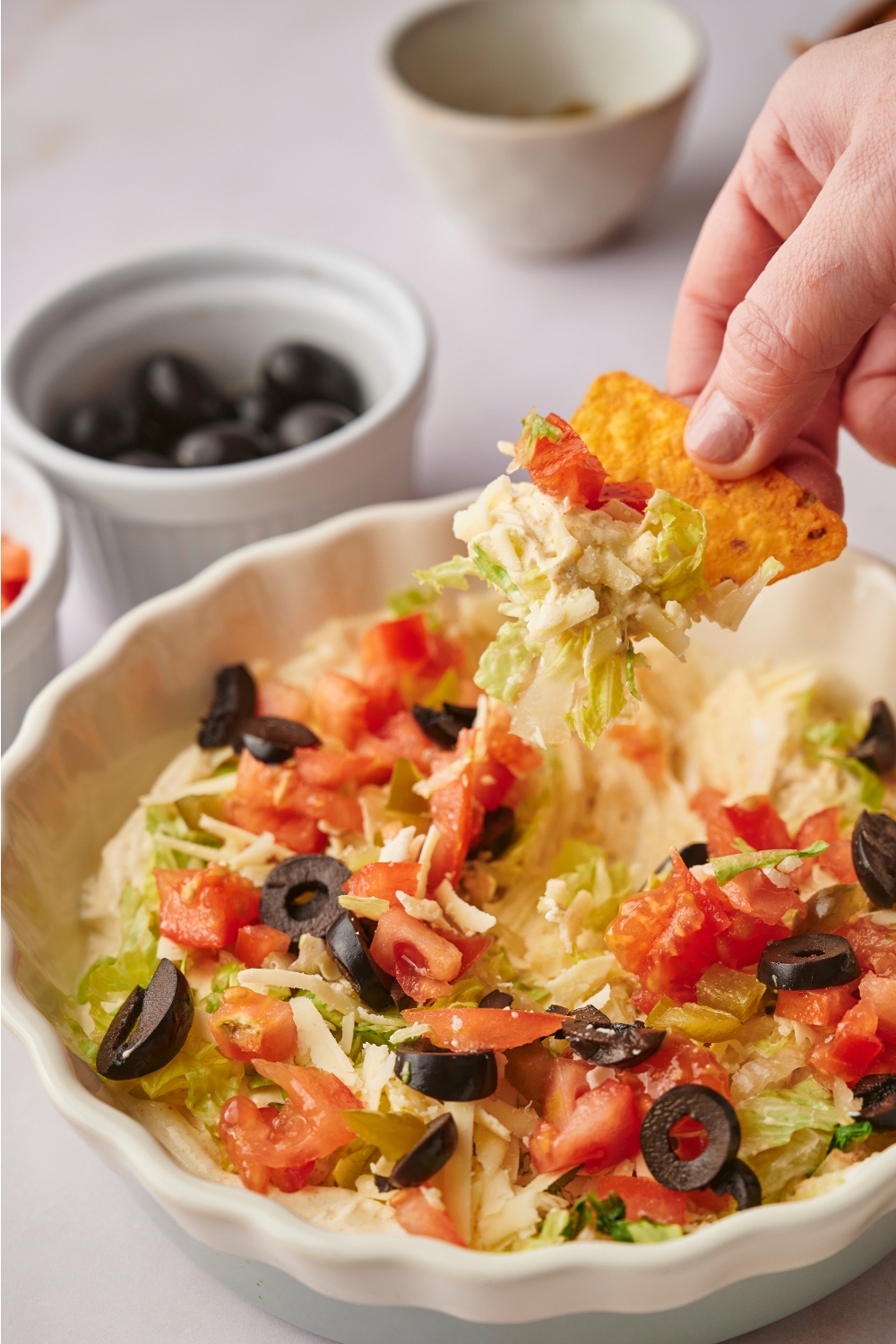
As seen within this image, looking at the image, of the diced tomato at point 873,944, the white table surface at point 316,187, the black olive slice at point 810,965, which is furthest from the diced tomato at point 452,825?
the white table surface at point 316,187

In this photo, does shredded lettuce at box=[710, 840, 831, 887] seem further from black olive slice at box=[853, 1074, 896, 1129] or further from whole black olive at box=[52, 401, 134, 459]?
whole black olive at box=[52, 401, 134, 459]

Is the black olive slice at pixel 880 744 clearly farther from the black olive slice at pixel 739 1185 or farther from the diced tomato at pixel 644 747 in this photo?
the black olive slice at pixel 739 1185

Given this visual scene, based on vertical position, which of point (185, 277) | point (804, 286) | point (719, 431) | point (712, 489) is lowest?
point (185, 277)

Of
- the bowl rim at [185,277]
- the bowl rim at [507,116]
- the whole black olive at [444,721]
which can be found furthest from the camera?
the bowl rim at [507,116]

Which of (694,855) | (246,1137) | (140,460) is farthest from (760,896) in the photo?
(140,460)

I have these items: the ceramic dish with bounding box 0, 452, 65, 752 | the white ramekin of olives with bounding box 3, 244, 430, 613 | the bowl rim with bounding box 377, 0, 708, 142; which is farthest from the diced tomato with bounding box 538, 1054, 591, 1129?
the bowl rim with bounding box 377, 0, 708, 142

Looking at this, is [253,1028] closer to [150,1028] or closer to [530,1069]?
[150,1028]
